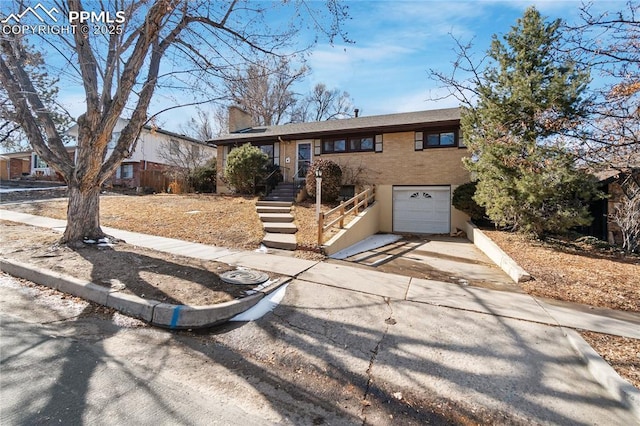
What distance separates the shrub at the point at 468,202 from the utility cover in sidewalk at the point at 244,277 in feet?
31.0

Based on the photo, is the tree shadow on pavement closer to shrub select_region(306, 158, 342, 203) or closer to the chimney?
shrub select_region(306, 158, 342, 203)

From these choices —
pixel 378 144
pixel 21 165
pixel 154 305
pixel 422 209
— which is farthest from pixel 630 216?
pixel 21 165

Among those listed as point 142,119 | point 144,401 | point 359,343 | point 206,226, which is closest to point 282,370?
point 359,343

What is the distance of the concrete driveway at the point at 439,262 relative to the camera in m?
5.94

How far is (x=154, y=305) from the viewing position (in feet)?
12.3

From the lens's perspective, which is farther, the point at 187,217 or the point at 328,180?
the point at 328,180

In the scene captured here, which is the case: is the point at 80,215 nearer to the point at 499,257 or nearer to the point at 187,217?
the point at 187,217

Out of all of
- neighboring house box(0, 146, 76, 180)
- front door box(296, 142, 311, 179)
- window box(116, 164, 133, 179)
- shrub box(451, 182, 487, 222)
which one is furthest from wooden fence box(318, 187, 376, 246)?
neighboring house box(0, 146, 76, 180)

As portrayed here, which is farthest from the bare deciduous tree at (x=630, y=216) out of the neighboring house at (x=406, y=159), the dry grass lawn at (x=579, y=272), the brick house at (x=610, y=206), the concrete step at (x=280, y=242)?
the concrete step at (x=280, y=242)

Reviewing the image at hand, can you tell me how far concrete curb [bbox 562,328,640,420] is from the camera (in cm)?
243

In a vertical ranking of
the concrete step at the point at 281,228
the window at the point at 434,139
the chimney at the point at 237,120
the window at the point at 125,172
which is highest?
the chimney at the point at 237,120

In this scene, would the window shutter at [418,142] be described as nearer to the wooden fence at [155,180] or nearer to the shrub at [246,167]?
the shrub at [246,167]

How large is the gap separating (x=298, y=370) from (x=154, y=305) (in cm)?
210

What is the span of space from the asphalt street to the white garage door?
10008mm
